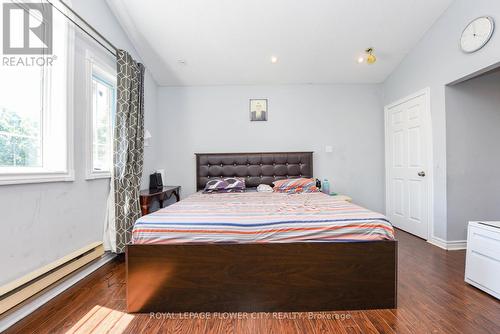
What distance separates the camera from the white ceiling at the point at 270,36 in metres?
2.71

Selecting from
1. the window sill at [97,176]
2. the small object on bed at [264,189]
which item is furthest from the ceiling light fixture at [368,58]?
the window sill at [97,176]

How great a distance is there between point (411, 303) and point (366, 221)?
71cm

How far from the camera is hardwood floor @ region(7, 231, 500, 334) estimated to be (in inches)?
59.1

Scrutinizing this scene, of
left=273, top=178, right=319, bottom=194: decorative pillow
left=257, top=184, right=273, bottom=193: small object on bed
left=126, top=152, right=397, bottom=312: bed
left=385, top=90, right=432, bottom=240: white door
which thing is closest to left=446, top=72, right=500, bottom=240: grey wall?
left=385, top=90, right=432, bottom=240: white door

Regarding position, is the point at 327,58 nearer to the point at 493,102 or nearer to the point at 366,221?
the point at 493,102

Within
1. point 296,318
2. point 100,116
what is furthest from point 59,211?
point 296,318

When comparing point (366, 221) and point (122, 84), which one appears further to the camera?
point (122, 84)

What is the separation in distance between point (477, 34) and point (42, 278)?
4.37 m

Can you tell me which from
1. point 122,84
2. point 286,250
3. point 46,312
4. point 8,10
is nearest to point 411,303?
point 286,250

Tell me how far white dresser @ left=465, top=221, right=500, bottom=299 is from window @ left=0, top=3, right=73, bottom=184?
3.39m

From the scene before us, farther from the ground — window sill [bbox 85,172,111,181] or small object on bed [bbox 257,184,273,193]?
window sill [bbox 85,172,111,181]

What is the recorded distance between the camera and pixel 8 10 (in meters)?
1.76

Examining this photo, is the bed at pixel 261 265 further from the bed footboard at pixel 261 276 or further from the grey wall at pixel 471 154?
the grey wall at pixel 471 154

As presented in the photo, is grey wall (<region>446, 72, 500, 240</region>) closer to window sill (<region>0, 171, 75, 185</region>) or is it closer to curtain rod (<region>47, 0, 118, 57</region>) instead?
curtain rod (<region>47, 0, 118, 57</region>)
